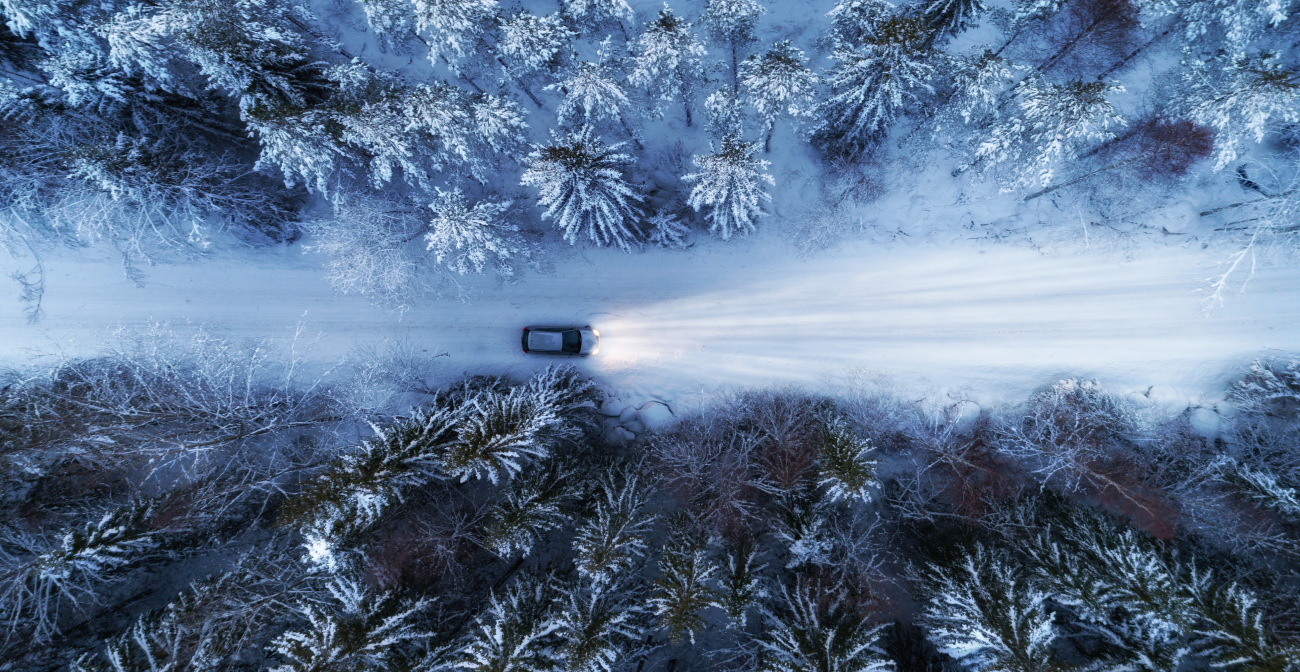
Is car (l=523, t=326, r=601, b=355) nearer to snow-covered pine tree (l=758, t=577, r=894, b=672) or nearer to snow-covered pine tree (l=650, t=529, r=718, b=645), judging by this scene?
snow-covered pine tree (l=650, t=529, r=718, b=645)

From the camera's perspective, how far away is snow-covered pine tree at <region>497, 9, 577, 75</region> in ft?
45.4

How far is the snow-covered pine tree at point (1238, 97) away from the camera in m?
Result: 13.1

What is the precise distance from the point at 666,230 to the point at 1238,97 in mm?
15439

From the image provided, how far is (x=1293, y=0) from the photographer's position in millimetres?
16141

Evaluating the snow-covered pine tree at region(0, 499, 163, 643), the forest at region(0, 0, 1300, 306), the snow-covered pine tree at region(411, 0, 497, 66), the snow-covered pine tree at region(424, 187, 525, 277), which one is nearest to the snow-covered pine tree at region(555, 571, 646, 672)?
the snow-covered pine tree at region(424, 187, 525, 277)

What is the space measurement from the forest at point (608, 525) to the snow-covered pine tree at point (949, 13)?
1175cm

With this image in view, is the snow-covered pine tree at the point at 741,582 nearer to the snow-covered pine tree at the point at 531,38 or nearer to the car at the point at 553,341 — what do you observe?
the car at the point at 553,341

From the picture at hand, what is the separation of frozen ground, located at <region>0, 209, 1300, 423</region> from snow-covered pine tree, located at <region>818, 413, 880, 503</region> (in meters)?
3.48

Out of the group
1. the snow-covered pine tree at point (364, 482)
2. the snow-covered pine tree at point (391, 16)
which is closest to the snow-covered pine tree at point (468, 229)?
the snow-covered pine tree at point (364, 482)

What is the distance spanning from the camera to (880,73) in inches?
541

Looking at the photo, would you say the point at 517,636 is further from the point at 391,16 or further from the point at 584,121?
the point at 391,16

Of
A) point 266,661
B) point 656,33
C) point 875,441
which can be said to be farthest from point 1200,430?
point 266,661

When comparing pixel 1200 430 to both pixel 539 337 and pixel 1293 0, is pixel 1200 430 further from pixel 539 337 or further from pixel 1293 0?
pixel 539 337

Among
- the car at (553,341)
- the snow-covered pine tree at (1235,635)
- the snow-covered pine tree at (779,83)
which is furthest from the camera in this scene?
the car at (553,341)
